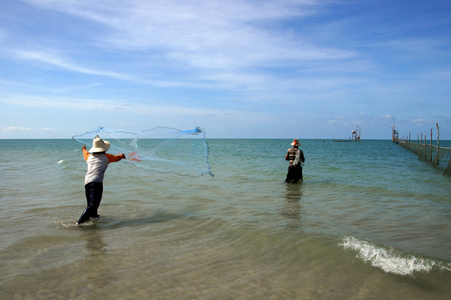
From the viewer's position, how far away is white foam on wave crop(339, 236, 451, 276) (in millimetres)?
4496

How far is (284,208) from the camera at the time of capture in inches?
337

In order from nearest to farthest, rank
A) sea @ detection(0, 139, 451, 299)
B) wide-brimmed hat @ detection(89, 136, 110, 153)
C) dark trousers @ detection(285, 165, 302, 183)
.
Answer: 1. sea @ detection(0, 139, 451, 299)
2. wide-brimmed hat @ detection(89, 136, 110, 153)
3. dark trousers @ detection(285, 165, 302, 183)

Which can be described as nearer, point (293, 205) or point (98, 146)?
point (98, 146)

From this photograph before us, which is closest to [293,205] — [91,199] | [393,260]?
[393,260]

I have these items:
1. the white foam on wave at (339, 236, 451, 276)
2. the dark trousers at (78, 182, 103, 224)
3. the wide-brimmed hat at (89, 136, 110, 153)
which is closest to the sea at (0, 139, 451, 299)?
the white foam on wave at (339, 236, 451, 276)

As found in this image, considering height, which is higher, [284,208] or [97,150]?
[97,150]

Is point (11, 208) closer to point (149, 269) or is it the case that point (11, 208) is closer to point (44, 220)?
point (44, 220)

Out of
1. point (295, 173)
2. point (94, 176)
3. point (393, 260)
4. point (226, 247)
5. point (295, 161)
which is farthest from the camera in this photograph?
point (295, 173)

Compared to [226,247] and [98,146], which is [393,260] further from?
[98,146]

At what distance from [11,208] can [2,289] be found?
5.23 m

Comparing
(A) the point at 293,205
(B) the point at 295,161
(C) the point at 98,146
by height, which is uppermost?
(C) the point at 98,146

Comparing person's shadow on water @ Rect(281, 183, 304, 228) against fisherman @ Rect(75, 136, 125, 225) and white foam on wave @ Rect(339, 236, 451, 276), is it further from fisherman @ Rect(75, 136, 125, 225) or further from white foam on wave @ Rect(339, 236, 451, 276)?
fisherman @ Rect(75, 136, 125, 225)

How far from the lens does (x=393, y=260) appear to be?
15.6 feet

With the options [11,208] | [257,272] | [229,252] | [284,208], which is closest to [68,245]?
[229,252]
